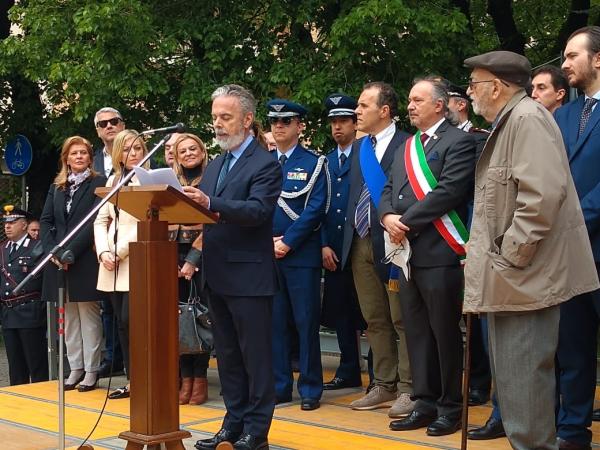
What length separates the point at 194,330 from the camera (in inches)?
266

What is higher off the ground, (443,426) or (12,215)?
(12,215)

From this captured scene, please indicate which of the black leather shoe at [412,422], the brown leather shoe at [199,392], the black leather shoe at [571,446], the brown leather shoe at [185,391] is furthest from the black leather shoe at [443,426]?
the brown leather shoe at [185,391]

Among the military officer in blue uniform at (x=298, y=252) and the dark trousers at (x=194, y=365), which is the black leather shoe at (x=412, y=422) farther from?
the dark trousers at (x=194, y=365)

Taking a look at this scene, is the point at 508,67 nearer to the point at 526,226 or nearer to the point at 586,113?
the point at 526,226

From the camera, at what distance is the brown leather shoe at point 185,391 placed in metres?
6.99

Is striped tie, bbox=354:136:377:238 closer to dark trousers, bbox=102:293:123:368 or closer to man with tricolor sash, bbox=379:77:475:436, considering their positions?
man with tricolor sash, bbox=379:77:475:436

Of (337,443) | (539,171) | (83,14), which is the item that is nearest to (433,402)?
(337,443)

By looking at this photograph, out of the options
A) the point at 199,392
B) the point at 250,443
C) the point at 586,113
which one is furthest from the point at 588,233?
the point at 199,392

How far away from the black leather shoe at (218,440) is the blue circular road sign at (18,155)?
31.6 ft

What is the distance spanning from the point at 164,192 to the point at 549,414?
1950 millimetres

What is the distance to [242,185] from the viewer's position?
17.5 feet

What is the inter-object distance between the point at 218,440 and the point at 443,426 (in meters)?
1.28

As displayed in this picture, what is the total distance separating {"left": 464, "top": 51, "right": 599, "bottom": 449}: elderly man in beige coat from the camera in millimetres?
4148

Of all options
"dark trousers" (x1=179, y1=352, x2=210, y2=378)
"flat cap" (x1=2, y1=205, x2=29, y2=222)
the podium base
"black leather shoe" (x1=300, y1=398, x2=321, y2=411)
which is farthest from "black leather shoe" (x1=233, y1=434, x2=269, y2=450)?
"flat cap" (x1=2, y1=205, x2=29, y2=222)
